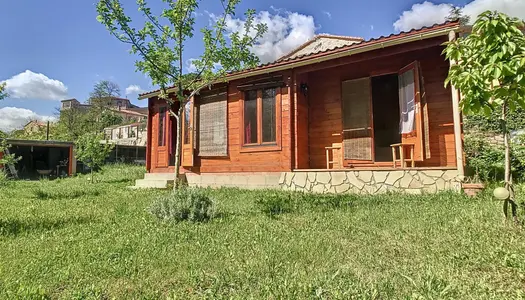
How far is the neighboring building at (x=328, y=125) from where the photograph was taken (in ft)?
21.2

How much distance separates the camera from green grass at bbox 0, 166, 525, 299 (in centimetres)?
214

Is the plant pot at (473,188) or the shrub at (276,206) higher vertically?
the plant pot at (473,188)

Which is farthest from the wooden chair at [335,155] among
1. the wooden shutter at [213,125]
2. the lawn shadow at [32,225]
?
the lawn shadow at [32,225]

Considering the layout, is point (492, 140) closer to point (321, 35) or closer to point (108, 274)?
point (108, 274)

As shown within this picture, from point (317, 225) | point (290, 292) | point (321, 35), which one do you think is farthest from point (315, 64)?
point (321, 35)

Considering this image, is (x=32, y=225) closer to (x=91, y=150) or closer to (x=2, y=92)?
(x=2, y=92)

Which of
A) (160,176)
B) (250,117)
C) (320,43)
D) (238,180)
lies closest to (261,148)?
(250,117)

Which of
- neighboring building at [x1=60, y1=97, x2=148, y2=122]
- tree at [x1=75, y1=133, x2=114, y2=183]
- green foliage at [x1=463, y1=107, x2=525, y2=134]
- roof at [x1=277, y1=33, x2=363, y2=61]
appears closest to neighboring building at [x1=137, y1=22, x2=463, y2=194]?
green foliage at [x1=463, y1=107, x2=525, y2=134]

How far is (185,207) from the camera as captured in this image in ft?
15.2

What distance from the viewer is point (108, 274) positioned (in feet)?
8.37

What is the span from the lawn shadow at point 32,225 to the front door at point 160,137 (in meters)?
5.96

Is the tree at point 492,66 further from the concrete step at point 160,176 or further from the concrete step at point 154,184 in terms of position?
the concrete step at point 160,176

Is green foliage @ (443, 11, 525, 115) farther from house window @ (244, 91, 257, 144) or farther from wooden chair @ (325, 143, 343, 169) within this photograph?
house window @ (244, 91, 257, 144)

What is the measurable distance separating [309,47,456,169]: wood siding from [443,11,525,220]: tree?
13.2ft
